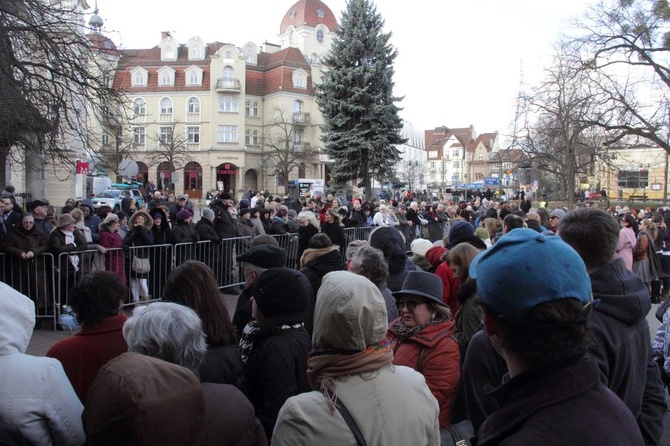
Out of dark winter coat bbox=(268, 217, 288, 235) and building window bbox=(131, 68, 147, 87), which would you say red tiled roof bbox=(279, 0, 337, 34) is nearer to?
building window bbox=(131, 68, 147, 87)

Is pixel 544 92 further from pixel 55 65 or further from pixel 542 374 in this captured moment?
pixel 542 374

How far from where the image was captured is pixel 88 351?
3230 millimetres

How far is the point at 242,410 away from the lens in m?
2.59

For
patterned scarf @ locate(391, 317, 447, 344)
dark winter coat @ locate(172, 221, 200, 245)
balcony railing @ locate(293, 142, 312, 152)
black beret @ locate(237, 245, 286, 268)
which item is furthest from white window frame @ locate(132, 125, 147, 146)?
patterned scarf @ locate(391, 317, 447, 344)

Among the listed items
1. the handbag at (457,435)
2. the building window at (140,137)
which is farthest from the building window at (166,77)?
the handbag at (457,435)

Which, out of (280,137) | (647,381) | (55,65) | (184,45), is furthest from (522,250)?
(184,45)

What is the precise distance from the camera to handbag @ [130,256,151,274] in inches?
387

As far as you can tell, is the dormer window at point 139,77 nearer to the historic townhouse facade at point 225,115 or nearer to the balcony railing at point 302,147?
the historic townhouse facade at point 225,115

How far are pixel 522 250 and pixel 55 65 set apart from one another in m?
10.2

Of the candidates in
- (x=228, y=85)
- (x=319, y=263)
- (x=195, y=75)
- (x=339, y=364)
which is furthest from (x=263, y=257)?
(x=195, y=75)

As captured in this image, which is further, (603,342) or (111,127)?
(111,127)

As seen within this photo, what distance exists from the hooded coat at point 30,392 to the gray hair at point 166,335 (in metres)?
0.40

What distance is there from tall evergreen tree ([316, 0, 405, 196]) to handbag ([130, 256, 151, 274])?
22230 millimetres

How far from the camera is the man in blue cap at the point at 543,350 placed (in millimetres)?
1444
